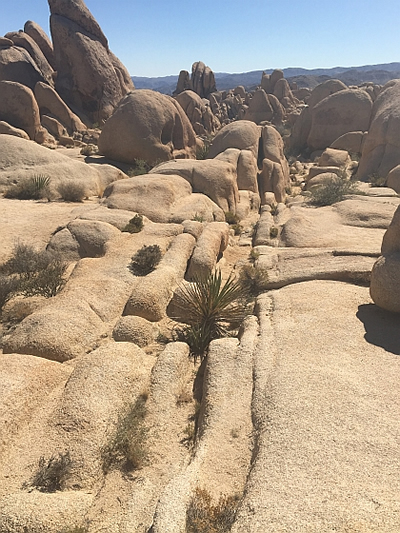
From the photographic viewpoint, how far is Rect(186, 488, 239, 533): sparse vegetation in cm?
333

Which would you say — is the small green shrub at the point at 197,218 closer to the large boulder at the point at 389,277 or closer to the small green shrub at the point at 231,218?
the small green shrub at the point at 231,218

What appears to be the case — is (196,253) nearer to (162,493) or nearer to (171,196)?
(171,196)

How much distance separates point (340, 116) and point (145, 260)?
26.4 m

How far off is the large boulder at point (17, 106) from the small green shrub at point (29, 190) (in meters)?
11.1

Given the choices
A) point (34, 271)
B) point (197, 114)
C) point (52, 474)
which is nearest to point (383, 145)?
point (34, 271)

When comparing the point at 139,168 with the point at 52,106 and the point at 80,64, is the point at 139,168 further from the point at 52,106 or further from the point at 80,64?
the point at 80,64

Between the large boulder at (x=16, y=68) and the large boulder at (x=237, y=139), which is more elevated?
the large boulder at (x=16, y=68)

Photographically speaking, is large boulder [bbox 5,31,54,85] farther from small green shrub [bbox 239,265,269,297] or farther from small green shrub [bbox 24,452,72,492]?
small green shrub [bbox 24,452,72,492]

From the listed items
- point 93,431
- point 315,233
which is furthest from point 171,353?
point 315,233

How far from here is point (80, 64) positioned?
111 ft

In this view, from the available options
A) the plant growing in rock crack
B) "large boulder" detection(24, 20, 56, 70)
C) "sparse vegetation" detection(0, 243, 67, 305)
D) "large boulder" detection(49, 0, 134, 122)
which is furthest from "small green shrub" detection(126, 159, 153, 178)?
"large boulder" detection(24, 20, 56, 70)

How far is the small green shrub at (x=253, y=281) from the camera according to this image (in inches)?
334

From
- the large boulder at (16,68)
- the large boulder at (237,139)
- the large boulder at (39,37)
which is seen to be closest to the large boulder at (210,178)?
the large boulder at (237,139)

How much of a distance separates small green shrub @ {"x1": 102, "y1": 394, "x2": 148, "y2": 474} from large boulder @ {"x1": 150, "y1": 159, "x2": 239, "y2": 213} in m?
10.1
